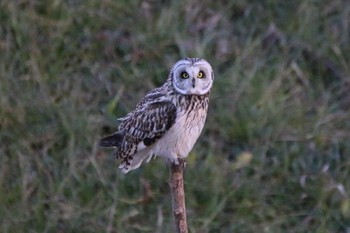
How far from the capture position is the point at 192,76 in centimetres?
413

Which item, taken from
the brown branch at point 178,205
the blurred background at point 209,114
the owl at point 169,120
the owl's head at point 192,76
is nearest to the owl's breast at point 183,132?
the owl at point 169,120

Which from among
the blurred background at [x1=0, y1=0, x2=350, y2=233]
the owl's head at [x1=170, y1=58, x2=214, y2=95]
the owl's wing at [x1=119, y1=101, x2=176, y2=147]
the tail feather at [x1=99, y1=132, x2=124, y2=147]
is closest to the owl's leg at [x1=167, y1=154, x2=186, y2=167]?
the owl's wing at [x1=119, y1=101, x2=176, y2=147]

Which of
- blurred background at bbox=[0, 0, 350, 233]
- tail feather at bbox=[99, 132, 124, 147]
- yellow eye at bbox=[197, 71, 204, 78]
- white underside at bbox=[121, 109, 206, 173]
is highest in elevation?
blurred background at bbox=[0, 0, 350, 233]

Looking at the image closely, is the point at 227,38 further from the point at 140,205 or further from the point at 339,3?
the point at 140,205

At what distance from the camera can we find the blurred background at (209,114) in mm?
5418

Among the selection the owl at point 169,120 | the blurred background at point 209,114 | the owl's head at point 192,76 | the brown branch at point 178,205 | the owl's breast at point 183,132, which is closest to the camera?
the brown branch at point 178,205

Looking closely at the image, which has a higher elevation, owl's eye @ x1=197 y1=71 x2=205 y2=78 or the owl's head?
the owl's head

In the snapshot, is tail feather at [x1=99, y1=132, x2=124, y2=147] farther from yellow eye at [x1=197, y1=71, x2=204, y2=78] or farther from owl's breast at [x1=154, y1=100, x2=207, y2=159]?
yellow eye at [x1=197, y1=71, x2=204, y2=78]

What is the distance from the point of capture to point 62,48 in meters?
6.33

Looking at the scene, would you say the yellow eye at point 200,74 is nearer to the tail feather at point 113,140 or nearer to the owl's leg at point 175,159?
the owl's leg at point 175,159

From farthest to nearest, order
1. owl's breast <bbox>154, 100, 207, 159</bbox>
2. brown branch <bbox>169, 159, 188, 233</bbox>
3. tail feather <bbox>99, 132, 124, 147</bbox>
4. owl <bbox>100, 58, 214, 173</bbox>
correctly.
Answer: tail feather <bbox>99, 132, 124, 147</bbox>, owl's breast <bbox>154, 100, 207, 159</bbox>, owl <bbox>100, 58, 214, 173</bbox>, brown branch <bbox>169, 159, 188, 233</bbox>

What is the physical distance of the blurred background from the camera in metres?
5.42

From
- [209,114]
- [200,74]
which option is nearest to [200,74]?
[200,74]

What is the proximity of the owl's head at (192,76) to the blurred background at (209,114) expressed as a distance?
1.21 m
